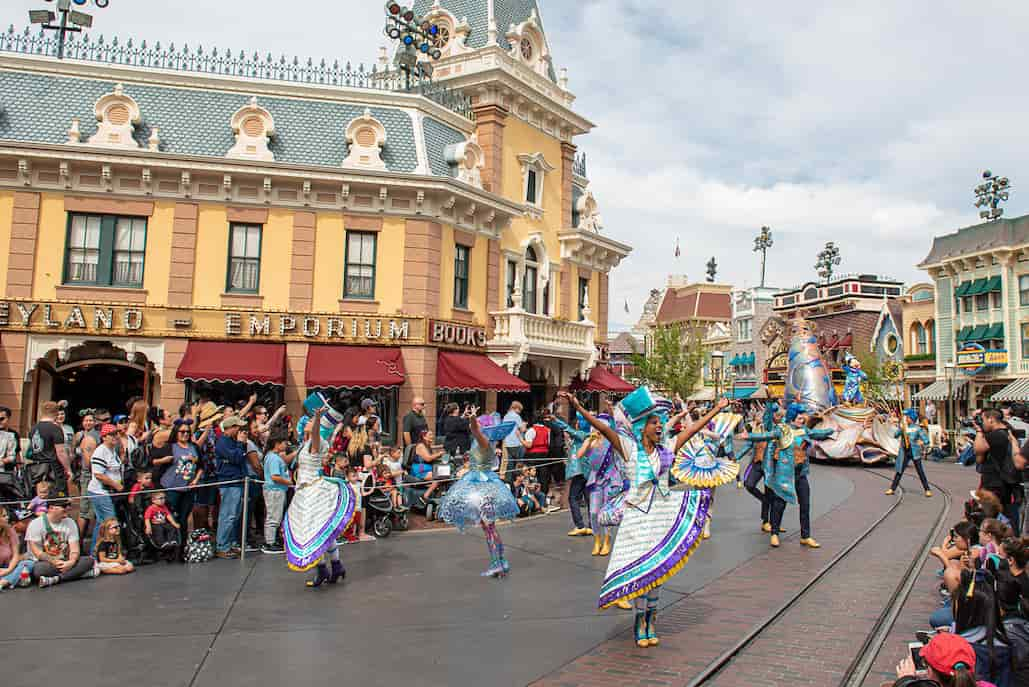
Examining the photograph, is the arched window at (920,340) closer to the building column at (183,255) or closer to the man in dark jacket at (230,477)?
the building column at (183,255)

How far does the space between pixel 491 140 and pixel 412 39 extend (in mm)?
3430

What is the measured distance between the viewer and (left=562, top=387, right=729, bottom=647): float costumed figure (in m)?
6.02

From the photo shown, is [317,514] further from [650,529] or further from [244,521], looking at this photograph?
[650,529]

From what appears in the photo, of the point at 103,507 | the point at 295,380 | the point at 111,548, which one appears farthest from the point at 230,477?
the point at 295,380

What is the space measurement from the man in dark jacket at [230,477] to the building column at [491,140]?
11901 mm

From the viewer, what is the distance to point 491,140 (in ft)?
66.7

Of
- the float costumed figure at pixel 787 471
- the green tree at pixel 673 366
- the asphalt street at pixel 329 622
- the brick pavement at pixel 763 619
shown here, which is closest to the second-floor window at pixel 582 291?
the float costumed figure at pixel 787 471

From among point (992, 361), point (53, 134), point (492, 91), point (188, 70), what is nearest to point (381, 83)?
point (492, 91)

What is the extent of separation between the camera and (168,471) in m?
9.30

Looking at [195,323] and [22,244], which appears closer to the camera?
[22,244]

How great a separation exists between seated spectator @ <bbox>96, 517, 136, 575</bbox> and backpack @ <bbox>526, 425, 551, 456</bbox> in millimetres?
6841

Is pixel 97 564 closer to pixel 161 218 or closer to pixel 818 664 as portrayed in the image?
pixel 818 664

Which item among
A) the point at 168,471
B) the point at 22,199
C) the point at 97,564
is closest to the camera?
the point at 97,564

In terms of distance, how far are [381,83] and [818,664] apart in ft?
66.8
